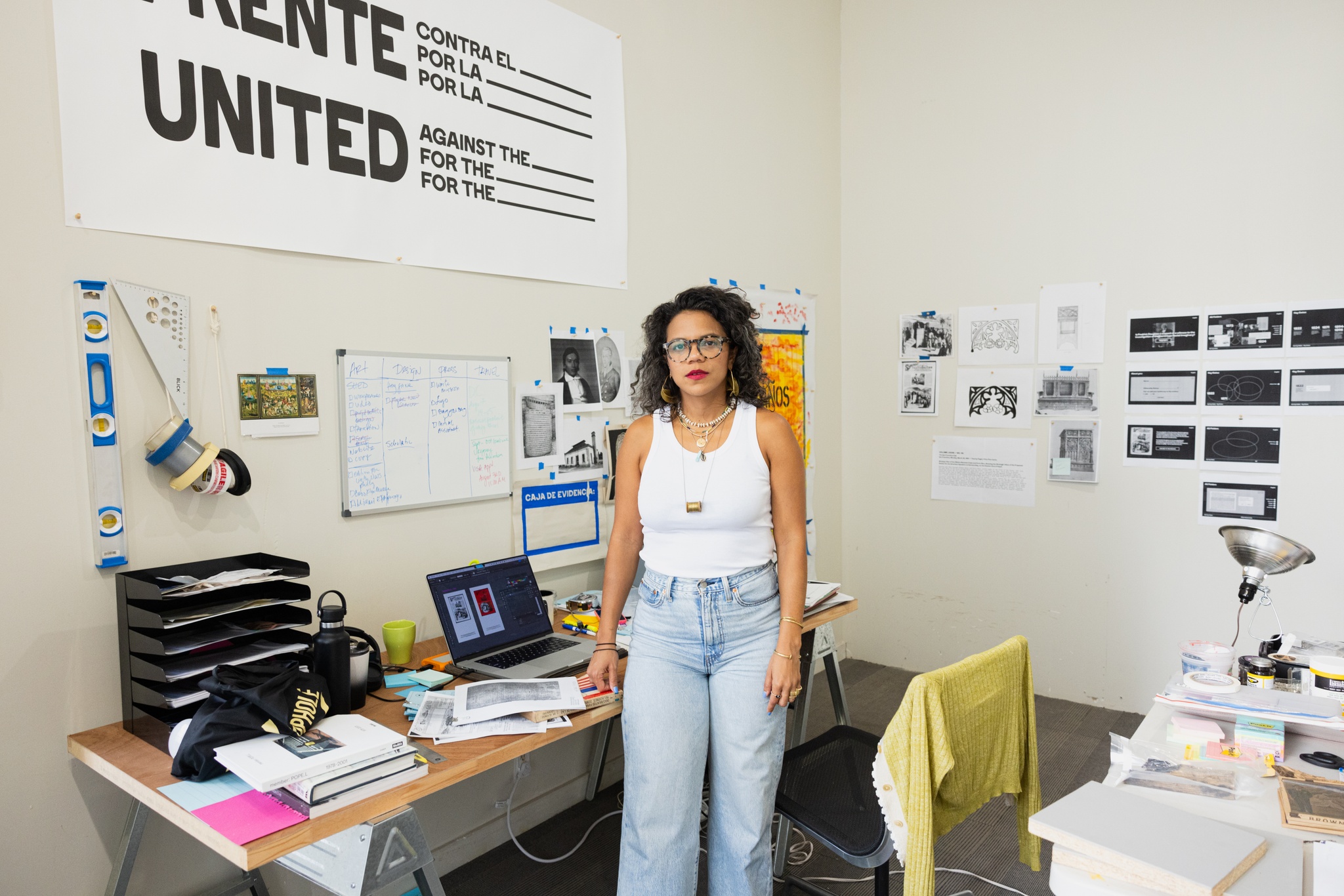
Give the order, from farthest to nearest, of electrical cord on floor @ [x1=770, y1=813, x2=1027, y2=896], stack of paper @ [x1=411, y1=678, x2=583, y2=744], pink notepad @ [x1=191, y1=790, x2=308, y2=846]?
electrical cord on floor @ [x1=770, y1=813, x2=1027, y2=896]
stack of paper @ [x1=411, y1=678, x2=583, y2=744]
pink notepad @ [x1=191, y1=790, x2=308, y2=846]

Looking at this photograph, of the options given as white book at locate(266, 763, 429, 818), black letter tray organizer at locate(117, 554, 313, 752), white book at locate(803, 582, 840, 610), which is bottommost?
white book at locate(266, 763, 429, 818)

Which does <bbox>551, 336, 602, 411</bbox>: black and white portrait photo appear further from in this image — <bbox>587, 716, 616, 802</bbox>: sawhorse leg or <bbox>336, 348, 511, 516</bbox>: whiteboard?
<bbox>587, 716, 616, 802</bbox>: sawhorse leg

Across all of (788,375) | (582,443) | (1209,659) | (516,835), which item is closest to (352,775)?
(516,835)

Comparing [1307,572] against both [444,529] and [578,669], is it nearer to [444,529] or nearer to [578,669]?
[578,669]

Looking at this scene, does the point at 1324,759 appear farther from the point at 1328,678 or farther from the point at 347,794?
the point at 347,794

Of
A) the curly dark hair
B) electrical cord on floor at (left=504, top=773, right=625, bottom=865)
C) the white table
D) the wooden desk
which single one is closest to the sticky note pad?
the wooden desk

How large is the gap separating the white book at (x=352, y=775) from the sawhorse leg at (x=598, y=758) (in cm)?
128

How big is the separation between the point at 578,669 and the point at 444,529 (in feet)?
1.94

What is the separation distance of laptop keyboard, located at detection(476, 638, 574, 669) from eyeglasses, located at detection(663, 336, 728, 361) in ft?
2.66

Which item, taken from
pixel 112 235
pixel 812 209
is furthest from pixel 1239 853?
pixel 812 209

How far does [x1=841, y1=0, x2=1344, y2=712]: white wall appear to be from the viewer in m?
2.96

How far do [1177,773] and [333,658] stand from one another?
1503 millimetres

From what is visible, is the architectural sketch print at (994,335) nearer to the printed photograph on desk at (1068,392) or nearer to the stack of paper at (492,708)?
the printed photograph on desk at (1068,392)

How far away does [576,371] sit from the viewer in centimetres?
266
